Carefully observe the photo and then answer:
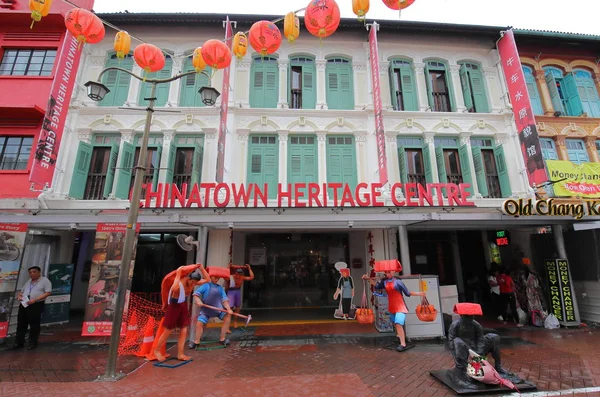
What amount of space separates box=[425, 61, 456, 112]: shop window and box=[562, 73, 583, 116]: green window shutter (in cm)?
547

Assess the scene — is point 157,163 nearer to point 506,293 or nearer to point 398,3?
point 398,3

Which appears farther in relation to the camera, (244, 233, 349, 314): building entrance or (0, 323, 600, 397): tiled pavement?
(244, 233, 349, 314): building entrance

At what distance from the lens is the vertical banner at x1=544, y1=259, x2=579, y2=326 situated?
8.65 m

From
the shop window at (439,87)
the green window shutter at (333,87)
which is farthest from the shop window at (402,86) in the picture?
the green window shutter at (333,87)

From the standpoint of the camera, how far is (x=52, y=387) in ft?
15.8

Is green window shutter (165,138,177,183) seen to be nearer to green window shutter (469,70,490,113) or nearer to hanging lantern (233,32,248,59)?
hanging lantern (233,32,248,59)

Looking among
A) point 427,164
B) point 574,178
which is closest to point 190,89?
point 427,164

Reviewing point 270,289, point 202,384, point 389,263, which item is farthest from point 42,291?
point 389,263

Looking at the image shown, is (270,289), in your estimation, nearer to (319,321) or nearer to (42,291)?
(319,321)

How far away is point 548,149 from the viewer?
1226cm

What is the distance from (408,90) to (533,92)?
572cm

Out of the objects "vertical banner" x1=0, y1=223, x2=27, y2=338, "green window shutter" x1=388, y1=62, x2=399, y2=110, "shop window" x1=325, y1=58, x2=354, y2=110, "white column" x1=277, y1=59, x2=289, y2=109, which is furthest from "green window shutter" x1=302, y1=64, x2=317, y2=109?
"vertical banner" x1=0, y1=223, x2=27, y2=338

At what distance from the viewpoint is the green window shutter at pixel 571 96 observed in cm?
1277

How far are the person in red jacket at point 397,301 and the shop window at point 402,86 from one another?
785 centimetres
